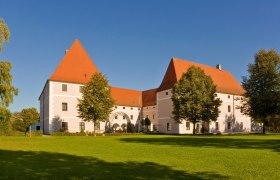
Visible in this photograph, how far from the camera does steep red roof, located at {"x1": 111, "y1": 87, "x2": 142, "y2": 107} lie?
209 feet

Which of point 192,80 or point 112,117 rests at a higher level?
point 192,80

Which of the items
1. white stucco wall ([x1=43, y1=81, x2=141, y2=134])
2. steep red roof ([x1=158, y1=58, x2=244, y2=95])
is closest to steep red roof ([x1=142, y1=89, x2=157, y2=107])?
steep red roof ([x1=158, y1=58, x2=244, y2=95])

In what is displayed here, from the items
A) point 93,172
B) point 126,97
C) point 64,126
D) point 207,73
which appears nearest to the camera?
point 93,172

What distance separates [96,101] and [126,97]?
78.7 feet

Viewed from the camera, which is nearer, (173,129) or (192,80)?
(192,80)

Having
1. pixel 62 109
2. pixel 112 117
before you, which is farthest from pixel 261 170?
pixel 112 117

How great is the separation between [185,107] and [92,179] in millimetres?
34694

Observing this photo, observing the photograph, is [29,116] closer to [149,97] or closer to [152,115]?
[152,115]

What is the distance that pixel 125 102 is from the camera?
211 feet

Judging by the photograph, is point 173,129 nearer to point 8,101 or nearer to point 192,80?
point 192,80

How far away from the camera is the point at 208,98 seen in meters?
41.9

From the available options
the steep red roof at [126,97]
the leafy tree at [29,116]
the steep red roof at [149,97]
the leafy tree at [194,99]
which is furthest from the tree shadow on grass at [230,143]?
the steep red roof at [149,97]

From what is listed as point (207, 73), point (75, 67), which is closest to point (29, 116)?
point (75, 67)

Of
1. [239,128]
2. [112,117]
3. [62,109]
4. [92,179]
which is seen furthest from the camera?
[239,128]
